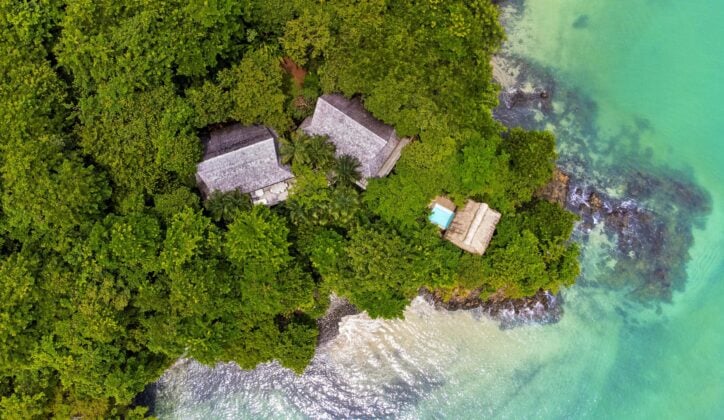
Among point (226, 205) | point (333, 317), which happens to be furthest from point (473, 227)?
point (226, 205)

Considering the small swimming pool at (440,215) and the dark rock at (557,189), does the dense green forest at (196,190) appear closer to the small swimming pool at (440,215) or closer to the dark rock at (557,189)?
the small swimming pool at (440,215)

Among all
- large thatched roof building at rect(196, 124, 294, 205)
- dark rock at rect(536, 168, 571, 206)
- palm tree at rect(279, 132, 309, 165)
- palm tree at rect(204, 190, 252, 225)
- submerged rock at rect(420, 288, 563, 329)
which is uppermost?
dark rock at rect(536, 168, 571, 206)

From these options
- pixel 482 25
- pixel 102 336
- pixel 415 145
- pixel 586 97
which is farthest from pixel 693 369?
pixel 102 336

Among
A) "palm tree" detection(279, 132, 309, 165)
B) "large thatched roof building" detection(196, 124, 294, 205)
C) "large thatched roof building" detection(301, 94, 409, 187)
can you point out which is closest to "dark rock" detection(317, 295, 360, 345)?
"large thatched roof building" detection(196, 124, 294, 205)

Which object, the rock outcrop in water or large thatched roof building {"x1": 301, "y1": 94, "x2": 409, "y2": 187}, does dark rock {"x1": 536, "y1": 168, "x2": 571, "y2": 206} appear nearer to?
the rock outcrop in water

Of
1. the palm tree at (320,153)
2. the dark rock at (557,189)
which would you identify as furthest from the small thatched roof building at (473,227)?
the palm tree at (320,153)

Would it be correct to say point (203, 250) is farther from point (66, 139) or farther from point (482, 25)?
point (482, 25)

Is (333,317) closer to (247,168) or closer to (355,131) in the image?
(247,168)
